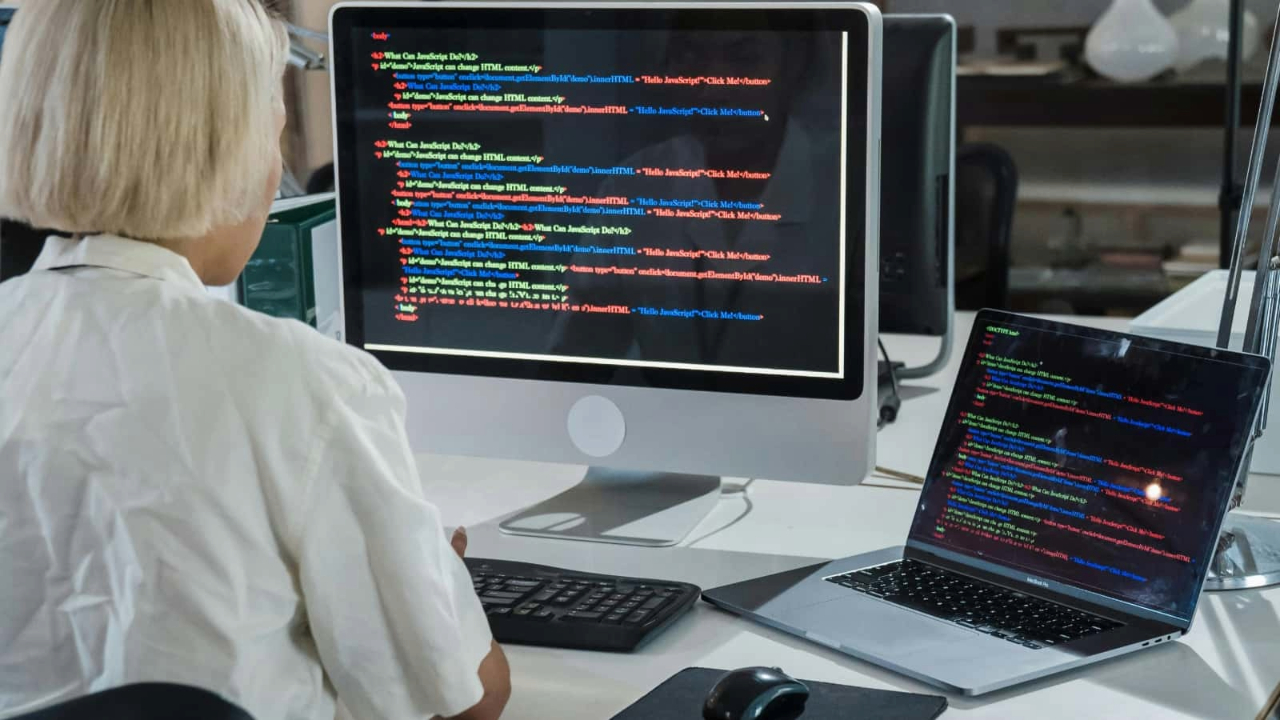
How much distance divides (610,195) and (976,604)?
50cm

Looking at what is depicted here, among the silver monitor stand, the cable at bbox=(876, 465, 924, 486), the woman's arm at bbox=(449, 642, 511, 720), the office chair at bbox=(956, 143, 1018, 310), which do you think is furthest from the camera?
the office chair at bbox=(956, 143, 1018, 310)

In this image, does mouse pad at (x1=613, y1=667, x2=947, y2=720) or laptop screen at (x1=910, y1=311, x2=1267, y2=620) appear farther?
laptop screen at (x1=910, y1=311, x2=1267, y2=620)

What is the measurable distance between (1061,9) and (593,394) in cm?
274

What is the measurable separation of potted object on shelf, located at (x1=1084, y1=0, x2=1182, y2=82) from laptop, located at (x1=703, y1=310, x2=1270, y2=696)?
2.44 metres

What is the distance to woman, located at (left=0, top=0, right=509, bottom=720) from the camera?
0.80 meters

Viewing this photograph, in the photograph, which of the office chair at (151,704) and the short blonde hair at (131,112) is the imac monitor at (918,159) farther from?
the office chair at (151,704)

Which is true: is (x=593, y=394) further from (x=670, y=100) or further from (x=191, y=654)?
(x=191, y=654)

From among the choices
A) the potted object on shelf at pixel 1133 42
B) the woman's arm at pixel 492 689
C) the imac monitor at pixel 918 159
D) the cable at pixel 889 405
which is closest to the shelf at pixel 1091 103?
the potted object on shelf at pixel 1133 42

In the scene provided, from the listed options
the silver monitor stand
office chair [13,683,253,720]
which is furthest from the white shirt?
the silver monitor stand

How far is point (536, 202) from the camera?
1.31 m

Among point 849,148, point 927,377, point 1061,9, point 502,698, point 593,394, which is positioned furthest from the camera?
point 1061,9

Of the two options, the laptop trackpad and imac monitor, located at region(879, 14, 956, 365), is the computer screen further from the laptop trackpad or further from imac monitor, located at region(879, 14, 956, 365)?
imac monitor, located at region(879, 14, 956, 365)

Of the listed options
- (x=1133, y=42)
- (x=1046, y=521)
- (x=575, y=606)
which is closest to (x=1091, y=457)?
(x=1046, y=521)

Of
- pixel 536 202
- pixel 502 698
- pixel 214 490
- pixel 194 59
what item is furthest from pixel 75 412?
pixel 536 202
